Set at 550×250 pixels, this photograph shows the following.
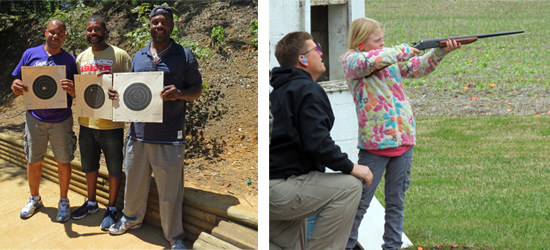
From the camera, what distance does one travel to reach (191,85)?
3391mm

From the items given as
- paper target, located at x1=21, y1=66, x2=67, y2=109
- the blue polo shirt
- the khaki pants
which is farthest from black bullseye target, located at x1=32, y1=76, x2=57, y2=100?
the khaki pants

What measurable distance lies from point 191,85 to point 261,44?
1.01m

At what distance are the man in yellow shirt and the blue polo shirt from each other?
31cm

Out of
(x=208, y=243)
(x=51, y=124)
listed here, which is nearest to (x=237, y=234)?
(x=208, y=243)

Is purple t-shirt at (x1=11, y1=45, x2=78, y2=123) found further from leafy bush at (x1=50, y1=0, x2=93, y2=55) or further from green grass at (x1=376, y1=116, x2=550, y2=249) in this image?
leafy bush at (x1=50, y1=0, x2=93, y2=55)

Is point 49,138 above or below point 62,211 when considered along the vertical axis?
above

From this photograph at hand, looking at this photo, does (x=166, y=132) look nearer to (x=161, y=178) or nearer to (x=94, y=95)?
(x=161, y=178)

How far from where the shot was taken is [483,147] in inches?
299

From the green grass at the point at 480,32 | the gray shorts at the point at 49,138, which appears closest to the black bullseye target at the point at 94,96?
the gray shorts at the point at 49,138

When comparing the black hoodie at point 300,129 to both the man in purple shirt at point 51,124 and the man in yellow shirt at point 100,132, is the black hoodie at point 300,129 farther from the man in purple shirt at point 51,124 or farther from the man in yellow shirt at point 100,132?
the man in purple shirt at point 51,124

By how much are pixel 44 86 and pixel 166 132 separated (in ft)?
3.29

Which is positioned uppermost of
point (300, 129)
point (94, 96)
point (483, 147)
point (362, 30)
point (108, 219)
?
point (362, 30)

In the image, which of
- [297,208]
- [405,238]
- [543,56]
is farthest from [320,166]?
[543,56]

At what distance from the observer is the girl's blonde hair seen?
9.78 ft
